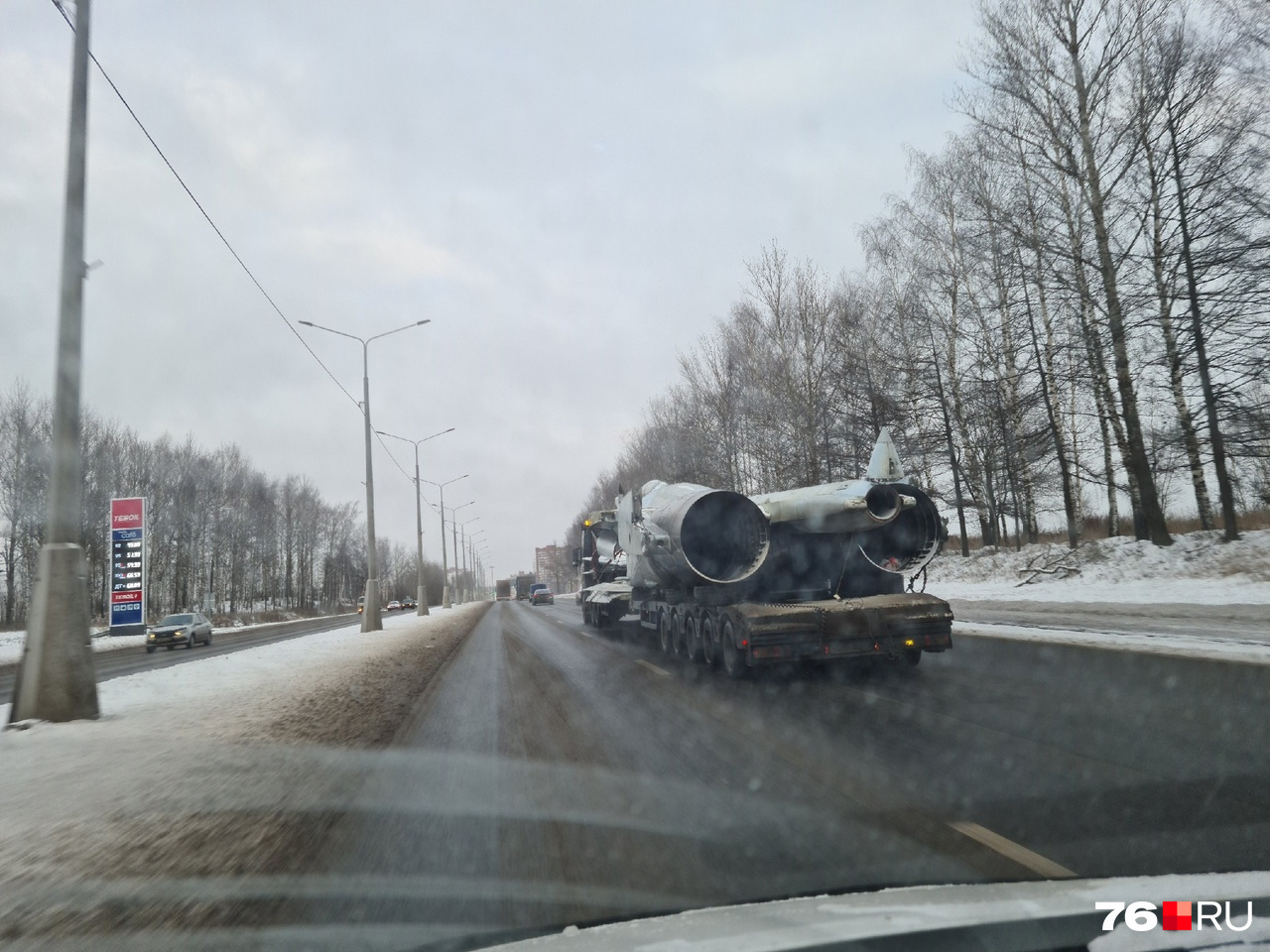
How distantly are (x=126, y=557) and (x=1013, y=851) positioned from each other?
Answer: 41.0 metres

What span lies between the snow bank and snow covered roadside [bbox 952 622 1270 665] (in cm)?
501

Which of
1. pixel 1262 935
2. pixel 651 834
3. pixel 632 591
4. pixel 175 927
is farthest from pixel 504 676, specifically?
pixel 1262 935

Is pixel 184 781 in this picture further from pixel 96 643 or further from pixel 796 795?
pixel 96 643

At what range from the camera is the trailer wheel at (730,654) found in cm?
1166

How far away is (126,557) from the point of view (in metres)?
37.6

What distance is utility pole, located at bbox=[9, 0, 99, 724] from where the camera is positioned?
8.66 metres

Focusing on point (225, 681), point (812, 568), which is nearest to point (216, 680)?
point (225, 681)

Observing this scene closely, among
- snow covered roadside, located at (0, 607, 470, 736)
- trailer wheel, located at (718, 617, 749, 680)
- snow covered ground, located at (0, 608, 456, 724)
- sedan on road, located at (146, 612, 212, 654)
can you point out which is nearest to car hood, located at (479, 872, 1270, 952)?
snow covered roadside, located at (0, 607, 470, 736)

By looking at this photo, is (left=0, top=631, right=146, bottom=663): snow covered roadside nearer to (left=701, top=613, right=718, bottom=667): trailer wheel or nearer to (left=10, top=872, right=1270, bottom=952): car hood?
(left=701, top=613, right=718, bottom=667): trailer wheel

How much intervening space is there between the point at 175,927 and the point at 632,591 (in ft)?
49.9

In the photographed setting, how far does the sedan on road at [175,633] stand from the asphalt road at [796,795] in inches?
1143

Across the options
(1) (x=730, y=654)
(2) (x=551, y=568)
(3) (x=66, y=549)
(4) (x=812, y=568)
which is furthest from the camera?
(2) (x=551, y=568)

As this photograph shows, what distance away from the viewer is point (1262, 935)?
8.20ft

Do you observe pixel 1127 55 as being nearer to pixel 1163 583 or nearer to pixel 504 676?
pixel 1163 583
